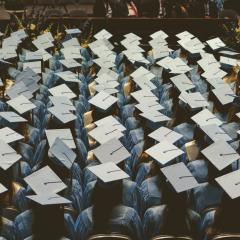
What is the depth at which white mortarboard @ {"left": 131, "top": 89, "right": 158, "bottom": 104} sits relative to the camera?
16.3ft

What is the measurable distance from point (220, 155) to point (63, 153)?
4.04ft

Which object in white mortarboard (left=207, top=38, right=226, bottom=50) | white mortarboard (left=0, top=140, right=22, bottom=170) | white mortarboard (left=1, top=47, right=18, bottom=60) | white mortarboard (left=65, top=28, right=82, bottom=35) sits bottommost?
white mortarboard (left=1, top=47, right=18, bottom=60)

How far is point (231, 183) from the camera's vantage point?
3439 mm

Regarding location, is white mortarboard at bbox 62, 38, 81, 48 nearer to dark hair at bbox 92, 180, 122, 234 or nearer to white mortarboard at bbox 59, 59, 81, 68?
white mortarboard at bbox 59, 59, 81, 68

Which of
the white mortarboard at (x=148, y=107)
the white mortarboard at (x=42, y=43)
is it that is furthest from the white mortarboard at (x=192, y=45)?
the white mortarboard at (x=148, y=107)

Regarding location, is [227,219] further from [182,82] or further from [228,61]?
[228,61]

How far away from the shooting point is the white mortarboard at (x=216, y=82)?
5324 mm

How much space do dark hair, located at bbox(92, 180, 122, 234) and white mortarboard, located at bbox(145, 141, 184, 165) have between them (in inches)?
22.5

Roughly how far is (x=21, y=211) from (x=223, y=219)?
4.65 feet

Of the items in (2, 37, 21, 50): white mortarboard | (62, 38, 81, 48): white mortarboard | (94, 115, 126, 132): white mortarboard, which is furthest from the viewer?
(62, 38, 81, 48): white mortarboard

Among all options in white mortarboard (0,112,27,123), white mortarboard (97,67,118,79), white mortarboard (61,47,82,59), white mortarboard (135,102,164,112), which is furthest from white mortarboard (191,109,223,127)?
white mortarboard (61,47,82,59)

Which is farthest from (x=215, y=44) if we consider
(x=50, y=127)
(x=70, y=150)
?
(x=70, y=150)

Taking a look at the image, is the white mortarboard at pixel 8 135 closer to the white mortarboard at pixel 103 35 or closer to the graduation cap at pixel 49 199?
the graduation cap at pixel 49 199

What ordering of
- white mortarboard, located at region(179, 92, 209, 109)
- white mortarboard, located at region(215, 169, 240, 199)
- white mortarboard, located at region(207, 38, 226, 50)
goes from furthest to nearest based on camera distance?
1. white mortarboard, located at region(207, 38, 226, 50)
2. white mortarboard, located at region(179, 92, 209, 109)
3. white mortarboard, located at region(215, 169, 240, 199)
